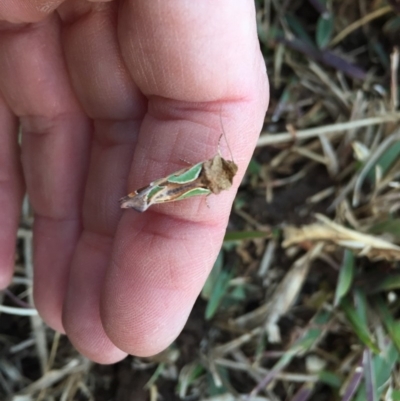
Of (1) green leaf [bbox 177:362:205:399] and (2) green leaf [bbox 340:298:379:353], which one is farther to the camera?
(1) green leaf [bbox 177:362:205:399]

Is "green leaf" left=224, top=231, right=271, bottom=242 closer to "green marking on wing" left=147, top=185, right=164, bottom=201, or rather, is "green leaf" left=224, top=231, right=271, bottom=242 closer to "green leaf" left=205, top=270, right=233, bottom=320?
"green leaf" left=205, top=270, right=233, bottom=320

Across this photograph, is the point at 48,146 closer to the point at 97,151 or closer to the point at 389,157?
the point at 97,151

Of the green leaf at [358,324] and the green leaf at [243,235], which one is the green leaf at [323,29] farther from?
the green leaf at [358,324]

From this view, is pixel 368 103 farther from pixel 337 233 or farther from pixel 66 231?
pixel 66 231

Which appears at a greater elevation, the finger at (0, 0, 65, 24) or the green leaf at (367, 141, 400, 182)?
the finger at (0, 0, 65, 24)

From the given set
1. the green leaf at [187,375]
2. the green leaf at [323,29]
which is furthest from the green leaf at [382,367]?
the green leaf at [323,29]

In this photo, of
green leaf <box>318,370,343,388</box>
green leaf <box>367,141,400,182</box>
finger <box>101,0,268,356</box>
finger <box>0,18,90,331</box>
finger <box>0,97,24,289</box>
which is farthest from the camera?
green leaf <box>367,141,400,182</box>

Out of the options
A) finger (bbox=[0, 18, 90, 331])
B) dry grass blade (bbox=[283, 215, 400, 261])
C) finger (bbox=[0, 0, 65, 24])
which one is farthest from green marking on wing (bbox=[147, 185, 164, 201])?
dry grass blade (bbox=[283, 215, 400, 261])
